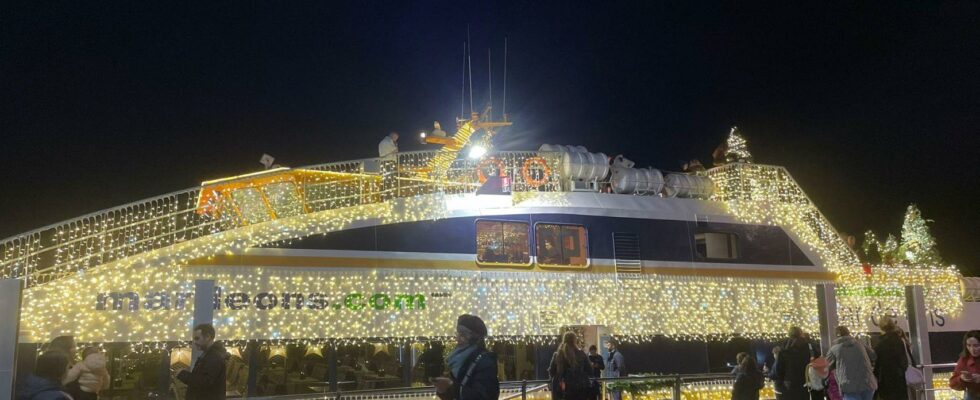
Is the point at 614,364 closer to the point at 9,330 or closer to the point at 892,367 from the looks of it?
the point at 892,367

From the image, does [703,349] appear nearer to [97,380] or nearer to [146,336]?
→ [146,336]

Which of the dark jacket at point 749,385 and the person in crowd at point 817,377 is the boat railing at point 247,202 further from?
the person in crowd at point 817,377

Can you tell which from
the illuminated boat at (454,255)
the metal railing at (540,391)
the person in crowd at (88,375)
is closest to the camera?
the person in crowd at (88,375)

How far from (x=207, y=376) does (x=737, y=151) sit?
12876 millimetres

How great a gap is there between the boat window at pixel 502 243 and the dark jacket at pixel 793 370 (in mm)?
4647

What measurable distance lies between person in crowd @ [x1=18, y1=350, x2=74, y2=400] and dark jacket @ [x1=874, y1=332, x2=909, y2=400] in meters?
8.65

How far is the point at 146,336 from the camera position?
33.9 feet

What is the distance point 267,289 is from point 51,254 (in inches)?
121

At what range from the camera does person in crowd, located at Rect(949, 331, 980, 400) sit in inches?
298

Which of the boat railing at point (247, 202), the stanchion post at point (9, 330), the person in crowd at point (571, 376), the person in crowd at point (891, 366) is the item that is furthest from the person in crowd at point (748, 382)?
the stanchion post at point (9, 330)

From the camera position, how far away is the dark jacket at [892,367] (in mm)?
9117

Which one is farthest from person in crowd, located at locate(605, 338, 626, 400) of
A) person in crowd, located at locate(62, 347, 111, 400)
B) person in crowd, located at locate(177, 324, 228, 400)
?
person in crowd, located at locate(62, 347, 111, 400)

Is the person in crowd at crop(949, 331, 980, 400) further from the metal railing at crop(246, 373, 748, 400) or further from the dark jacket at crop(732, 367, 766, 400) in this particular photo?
the metal railing at crop(246, 373, 748, 400)

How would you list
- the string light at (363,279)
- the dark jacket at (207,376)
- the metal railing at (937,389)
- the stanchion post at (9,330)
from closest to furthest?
the dark jacket at (207,376) < the stanchion post at (9,330) < the string light at (363,279) < the metal railing at (937,389)
